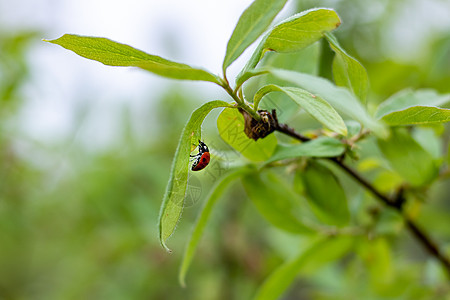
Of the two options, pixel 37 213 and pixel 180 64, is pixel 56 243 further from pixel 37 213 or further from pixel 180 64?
pixel 180 64

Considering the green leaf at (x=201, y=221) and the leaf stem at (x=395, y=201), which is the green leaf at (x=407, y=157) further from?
the green leaf at (x=201, y=221)

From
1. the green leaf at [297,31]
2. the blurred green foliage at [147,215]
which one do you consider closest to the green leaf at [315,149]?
the green leaf at [297,31]

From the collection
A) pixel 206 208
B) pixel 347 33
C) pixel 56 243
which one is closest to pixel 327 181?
pixel 206 208

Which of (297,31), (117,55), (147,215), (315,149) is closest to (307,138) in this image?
(315,149)

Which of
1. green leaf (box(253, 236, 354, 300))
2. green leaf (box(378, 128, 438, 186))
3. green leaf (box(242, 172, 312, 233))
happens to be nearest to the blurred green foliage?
green leaf (box(253, 236, 354, 300))

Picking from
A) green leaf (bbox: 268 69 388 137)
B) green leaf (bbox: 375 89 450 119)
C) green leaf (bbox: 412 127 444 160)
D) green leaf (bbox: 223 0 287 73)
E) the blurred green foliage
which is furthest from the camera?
the blurred green foliage

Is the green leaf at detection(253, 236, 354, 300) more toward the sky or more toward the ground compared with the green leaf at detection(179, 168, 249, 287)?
more toward the ground

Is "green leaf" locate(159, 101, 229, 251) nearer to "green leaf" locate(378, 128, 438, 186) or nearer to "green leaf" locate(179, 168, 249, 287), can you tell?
"green leaf" locate(179, 168, 249, 287)

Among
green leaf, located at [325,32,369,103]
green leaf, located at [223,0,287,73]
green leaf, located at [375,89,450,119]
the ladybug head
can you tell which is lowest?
green leaf, located at [375,89,450,119]
